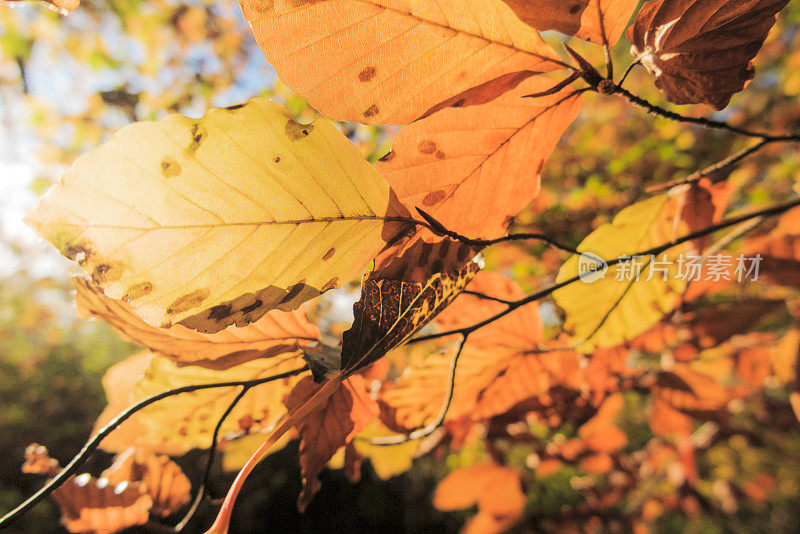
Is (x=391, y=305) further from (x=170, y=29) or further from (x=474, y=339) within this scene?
(x=170, y=29)

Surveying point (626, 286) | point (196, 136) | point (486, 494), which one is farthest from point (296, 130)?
point (486, 494)

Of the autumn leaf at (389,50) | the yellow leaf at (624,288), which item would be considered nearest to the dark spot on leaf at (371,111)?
the autumn leaf at (389,50)

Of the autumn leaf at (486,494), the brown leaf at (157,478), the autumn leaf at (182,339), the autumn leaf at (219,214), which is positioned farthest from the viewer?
the autumn leaf at (486,494)

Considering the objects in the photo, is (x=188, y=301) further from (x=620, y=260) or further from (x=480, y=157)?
(x=620, y=260)

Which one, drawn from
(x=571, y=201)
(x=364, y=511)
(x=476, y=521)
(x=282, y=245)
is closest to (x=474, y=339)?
(x=282, y=245)

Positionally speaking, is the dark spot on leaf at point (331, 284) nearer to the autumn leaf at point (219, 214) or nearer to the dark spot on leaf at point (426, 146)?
the autumn leaf at point (219, 214)

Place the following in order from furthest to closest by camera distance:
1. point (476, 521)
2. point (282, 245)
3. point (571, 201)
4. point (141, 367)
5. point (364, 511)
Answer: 1. point (364, 511)
2. point (571, 201)
3. point (476, 521)
4. point (141, 367)
5. point (282, 245)

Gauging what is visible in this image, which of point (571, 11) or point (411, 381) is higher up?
point (571, 11)
